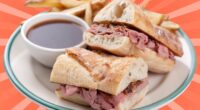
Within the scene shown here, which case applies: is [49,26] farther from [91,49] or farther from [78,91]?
[78,91]

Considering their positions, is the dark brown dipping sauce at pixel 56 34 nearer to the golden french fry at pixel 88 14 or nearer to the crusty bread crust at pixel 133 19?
the golden french fry at pixel 88 14

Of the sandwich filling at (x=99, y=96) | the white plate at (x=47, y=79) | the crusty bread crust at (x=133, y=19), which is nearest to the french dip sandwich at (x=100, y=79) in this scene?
the sandwich filling at (x=99, y=96)

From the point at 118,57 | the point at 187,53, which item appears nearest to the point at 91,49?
the point at 118,57

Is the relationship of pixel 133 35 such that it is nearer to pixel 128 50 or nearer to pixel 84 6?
pixel 128 50

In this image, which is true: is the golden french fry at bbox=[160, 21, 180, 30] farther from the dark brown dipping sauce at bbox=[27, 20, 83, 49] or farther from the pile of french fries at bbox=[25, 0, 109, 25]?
the dark brown dipping sauce at bbox=[27, 20, 83, 49]

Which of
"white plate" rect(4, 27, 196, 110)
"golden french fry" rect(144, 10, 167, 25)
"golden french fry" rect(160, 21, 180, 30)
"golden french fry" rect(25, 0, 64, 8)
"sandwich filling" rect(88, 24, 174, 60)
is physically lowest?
"white plate" rect(4, 27, 196, 110)

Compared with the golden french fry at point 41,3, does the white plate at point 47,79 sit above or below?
below

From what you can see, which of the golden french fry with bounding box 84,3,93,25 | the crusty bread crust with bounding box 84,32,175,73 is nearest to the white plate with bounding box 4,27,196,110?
the crusty bread crust with bounding box 84,32,175,73

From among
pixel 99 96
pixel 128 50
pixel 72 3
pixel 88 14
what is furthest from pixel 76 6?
pixel 99 96
